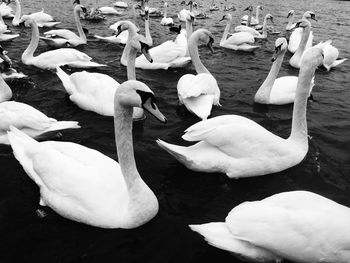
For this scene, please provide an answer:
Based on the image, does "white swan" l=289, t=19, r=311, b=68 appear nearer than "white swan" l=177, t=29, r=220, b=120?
No

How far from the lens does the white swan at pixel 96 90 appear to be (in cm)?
759

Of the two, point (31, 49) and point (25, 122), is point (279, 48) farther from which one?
point (31, 49)

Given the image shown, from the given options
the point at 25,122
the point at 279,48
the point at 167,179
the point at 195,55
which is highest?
the point at 279,48

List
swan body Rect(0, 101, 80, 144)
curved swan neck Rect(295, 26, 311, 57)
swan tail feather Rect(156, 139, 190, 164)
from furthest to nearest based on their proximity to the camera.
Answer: curved swan neck Rect(295, 26, 311, 57), swan body Rect(0, 101, 80, 144), swan tail feather Rect(156, 139, 190, 164)

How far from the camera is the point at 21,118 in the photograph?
6.15 metres

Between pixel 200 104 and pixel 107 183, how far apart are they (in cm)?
358

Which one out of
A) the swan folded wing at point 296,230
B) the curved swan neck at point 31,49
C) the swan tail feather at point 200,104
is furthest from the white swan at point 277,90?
the curved swan neck at point 31,49

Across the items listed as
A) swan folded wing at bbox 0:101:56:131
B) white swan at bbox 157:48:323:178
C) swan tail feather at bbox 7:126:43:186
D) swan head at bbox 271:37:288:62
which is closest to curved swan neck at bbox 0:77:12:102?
swan folded wing at bbox 0:101:56:131

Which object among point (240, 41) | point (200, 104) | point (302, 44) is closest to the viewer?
point (200, 104)

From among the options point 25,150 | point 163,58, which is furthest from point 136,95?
point 163,58

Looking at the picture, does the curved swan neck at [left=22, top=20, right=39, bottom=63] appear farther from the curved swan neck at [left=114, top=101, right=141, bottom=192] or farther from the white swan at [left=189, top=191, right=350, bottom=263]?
the white swan at [left=189, top=191, right=350, bottom=263]

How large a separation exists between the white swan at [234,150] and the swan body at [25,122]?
2.09 meters

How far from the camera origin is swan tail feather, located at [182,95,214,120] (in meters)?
7.37

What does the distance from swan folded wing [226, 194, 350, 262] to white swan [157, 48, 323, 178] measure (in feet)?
5.26
